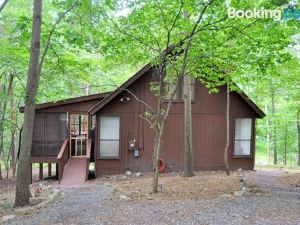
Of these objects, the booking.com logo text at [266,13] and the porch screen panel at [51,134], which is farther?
the porch screen panel at [51,134]

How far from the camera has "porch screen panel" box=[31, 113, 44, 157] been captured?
12.9 meters

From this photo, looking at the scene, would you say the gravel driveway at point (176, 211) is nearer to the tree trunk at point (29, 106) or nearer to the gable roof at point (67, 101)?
the tree trunk at point (29, 106)

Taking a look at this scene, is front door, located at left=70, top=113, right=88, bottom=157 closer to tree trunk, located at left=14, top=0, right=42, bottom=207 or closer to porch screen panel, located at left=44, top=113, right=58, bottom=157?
porch screen panel, located at left=44, top=113, right=58, bottom=157

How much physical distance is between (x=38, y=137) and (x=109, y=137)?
3.00 meters

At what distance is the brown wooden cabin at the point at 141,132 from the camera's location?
1287 centimetres

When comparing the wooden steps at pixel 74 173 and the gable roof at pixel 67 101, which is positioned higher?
the gable roof at pixel 67 101

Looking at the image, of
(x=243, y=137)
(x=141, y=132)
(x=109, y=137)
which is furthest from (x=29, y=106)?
(x=243, y=137)

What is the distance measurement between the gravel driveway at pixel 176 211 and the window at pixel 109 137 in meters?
5.36

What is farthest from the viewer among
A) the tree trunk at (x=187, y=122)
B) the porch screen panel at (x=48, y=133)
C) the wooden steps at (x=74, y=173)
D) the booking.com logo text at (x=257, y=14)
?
the porch screen panel at (x=48, y=133)

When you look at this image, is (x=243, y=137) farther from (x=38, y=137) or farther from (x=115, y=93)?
(x=38, y=137)

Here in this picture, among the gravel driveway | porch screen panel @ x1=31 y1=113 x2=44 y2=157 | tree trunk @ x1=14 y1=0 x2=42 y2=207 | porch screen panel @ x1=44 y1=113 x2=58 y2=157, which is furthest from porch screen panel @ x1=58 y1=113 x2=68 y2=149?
tree trunk @ x1=14 y1=0 x2=42 y2=207

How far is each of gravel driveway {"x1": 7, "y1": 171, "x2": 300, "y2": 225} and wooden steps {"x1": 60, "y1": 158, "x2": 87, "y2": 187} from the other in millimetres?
3923

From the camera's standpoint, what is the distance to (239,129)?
13.5 meters

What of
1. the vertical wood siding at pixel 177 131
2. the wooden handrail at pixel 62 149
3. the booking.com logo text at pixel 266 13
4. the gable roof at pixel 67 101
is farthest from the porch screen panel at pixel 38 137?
the booking.com logo text at pixel 266 13
